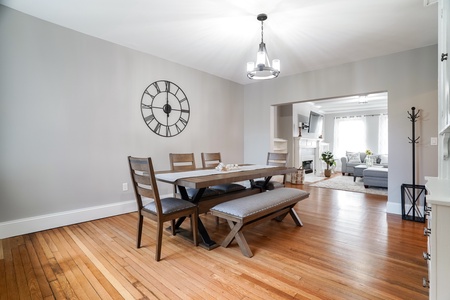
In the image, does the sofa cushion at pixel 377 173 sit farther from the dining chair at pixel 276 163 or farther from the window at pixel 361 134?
the window at pixel 361 134

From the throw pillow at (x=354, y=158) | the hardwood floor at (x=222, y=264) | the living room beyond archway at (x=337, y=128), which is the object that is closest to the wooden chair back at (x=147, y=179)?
the hardwood floor at (x=222, y=264)

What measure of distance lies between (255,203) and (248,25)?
6.99 feet

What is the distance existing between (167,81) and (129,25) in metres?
1.16

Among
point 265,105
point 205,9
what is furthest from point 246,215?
point 265,105

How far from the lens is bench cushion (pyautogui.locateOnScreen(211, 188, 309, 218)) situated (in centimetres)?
197

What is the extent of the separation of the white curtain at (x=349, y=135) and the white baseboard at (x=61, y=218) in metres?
8.39

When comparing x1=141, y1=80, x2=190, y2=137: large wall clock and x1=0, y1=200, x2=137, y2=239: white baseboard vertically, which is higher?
x1=141, y1=80, x2=190, y2=137: large wall clock

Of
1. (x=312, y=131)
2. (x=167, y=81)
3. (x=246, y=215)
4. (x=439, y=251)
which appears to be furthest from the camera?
(x=312, y=131)

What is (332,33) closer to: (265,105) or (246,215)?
(265,105)

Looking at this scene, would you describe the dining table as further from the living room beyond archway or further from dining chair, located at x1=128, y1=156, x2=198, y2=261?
the living room beyond archway

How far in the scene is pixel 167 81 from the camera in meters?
3.77

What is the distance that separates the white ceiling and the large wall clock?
550mm

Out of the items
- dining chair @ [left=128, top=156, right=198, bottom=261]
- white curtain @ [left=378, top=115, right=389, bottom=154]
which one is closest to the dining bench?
dining chair @ [left=128, top=156, right=198, bottom=261]

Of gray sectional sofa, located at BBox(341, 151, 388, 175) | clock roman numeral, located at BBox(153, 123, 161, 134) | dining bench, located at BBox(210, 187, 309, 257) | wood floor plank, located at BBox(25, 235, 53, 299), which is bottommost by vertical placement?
wood floor plank, located at BBox(25, 235, 53, 299)
